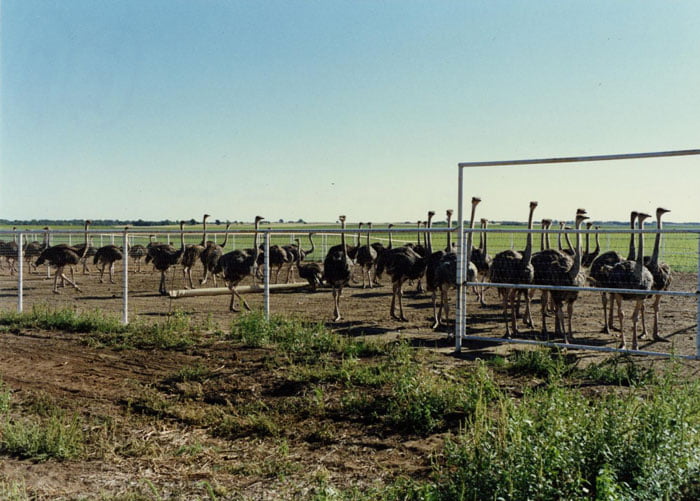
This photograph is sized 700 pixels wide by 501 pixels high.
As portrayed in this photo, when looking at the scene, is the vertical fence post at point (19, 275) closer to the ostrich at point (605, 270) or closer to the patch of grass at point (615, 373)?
the patch of grass at point (615, 373)

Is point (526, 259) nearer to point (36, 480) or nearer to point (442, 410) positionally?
point (442, 410)

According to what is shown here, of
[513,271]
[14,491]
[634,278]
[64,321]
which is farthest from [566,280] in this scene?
[64,321]

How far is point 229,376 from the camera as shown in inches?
329

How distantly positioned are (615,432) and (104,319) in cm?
1012

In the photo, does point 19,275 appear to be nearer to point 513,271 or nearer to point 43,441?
point 43,441

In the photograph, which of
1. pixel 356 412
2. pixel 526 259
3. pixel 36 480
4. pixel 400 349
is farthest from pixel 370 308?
pixel 36 480

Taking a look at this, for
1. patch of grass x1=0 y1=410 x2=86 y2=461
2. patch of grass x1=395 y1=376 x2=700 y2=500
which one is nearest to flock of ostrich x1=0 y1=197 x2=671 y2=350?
patch of grass x1=395 y1=376 x2=700 y2=500

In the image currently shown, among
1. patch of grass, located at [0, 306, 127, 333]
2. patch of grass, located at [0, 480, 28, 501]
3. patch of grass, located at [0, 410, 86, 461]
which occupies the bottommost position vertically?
patch of grass, located at [0, 480, 28, 501]

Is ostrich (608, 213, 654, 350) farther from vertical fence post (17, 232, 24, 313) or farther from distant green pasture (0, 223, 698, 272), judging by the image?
vertical fence post (17, 232, 24, 313)

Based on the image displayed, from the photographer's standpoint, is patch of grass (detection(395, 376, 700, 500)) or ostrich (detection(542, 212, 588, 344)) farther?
ostrich (detection(542, 212, 588, 344))

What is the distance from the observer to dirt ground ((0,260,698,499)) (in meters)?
5.40

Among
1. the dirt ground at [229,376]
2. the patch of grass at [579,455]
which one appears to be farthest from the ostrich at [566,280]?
the patch of grass at [579,455]

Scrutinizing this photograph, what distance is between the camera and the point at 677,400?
5242 millimetres

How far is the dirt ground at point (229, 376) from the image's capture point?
5.40 m
